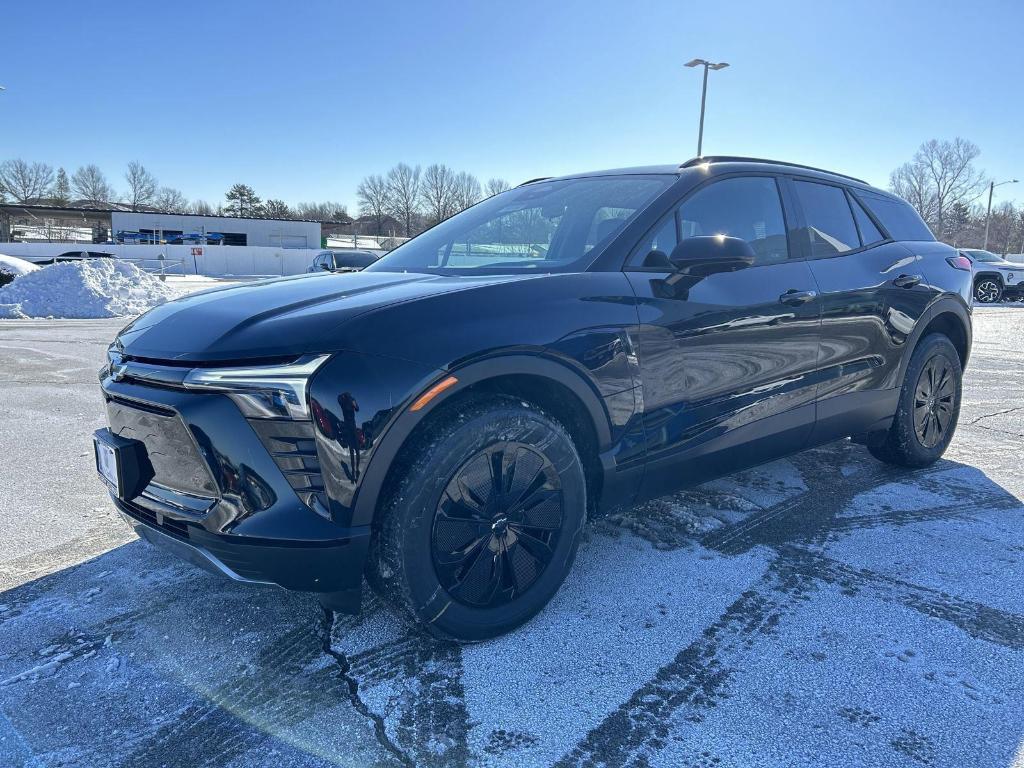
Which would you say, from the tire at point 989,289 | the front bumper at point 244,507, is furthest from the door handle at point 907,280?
the tire at point 989,289

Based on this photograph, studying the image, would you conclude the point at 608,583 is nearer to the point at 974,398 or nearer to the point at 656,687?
the point at 656,687

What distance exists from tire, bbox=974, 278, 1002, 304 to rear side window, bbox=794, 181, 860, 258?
20764 mm

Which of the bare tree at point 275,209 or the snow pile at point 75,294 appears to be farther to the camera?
the bare tree at point 275,209

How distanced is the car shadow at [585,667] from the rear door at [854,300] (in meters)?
0.79

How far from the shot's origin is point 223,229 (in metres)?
60.7

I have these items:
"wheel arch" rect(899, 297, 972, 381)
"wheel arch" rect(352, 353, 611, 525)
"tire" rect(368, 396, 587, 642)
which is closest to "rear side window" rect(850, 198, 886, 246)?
"wheel arch" rect(899, 297, 972, 381)

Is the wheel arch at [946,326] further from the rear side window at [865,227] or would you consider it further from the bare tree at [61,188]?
the bare tree at [61,188]

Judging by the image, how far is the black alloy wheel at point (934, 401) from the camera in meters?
4.16

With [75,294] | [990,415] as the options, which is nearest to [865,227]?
[990,415]

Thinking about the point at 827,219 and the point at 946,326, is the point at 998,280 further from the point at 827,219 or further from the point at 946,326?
the point at 827,219

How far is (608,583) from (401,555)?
3.46 ft

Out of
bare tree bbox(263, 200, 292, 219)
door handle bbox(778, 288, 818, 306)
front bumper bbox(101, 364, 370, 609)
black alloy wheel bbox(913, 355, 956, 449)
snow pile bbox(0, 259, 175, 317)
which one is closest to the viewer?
front bumper bbox(101, 364, 370, 609)

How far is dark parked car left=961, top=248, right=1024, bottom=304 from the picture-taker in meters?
20.5

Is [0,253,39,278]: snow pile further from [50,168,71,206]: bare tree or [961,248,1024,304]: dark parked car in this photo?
[50,168,71,206]: bare tree
